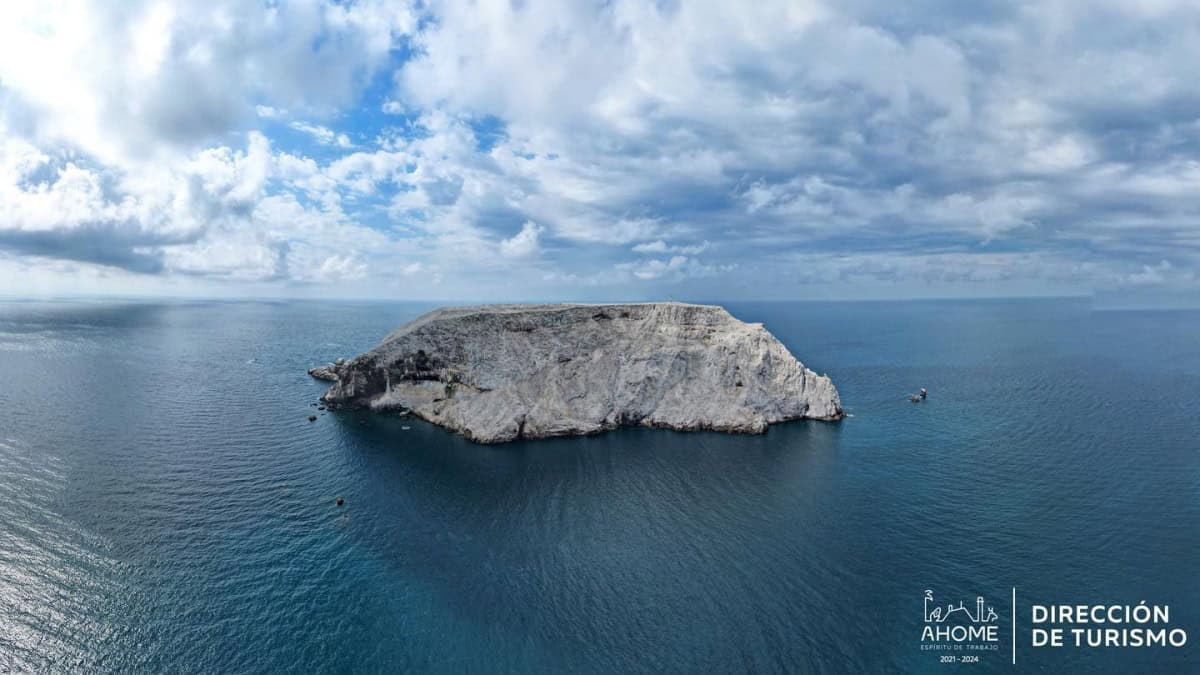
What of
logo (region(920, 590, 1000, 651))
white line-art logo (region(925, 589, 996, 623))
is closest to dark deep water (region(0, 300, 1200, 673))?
logo (region(920, 590, 1000, 651))

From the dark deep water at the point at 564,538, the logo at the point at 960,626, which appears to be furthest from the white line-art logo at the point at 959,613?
the dark deep water at the point at 564,538

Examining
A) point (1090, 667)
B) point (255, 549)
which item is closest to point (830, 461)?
point (1090, 667)

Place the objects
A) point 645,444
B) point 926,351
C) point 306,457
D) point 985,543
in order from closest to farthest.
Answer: point 985,543, point 306,457, point 645,444, point 926,351

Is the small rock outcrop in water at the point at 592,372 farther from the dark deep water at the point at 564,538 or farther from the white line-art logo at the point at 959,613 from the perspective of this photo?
the white line-art logo at the point at 959,613

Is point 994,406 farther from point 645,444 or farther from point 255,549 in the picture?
point 255,549

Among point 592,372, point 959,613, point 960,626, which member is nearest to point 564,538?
point 960,626

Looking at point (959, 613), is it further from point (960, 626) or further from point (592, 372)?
point (592, 372)

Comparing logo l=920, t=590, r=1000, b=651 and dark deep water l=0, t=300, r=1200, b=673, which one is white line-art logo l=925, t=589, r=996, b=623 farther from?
dark deep water l=0, t=300, r=1200, b=673
